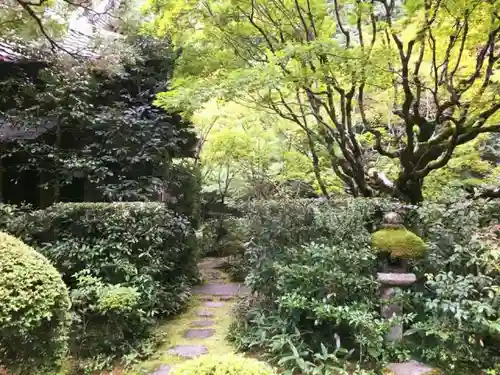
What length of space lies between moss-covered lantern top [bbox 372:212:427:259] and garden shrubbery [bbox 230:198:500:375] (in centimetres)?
10

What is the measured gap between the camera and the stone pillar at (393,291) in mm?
3951

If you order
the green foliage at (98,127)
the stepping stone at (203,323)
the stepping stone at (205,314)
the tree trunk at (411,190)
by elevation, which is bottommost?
the stepping stone at (203,323)

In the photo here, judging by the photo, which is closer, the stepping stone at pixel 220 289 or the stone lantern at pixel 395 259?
the stone lantern at pixel 395 259

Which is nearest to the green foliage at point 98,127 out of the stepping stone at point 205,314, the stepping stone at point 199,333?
the stepping stone at point 205,314

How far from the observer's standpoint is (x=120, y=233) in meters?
4.70

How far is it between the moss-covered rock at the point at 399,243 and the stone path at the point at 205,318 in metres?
2.04

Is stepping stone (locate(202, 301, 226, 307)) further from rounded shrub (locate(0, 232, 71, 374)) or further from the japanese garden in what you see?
rounded shrub (locate(0, 232, 71, 374))

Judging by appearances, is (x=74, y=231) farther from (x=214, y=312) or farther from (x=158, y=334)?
(x=214, y=312)

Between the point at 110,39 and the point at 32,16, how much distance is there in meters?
1.94

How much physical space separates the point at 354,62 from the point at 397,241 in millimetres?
1991

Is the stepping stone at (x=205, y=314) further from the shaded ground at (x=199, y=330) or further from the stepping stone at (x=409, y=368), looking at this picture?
the stepping stone at (x=409, y=368)

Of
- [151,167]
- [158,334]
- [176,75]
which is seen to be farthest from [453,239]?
[151,167]

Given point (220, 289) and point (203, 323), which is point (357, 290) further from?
point (220, 289)

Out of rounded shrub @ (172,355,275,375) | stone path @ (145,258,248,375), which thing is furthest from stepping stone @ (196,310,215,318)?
rounded shrub @ (172,355,275,375)
